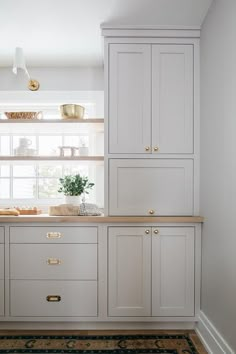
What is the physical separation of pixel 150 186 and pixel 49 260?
1.02 metres

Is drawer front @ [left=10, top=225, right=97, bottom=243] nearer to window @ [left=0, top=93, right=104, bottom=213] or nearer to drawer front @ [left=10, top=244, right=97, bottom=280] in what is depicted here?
drawer front @ [left=10, top=244, right=97, bottom=280]

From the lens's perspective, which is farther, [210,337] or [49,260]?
[49,260]

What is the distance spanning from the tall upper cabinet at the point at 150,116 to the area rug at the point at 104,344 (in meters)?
0.96

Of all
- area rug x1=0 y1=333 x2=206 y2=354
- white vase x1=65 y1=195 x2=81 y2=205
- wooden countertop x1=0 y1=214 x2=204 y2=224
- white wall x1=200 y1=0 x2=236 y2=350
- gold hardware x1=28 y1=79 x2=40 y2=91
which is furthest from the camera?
gold hardware x1=28 y1=79 x2=40 y2=91

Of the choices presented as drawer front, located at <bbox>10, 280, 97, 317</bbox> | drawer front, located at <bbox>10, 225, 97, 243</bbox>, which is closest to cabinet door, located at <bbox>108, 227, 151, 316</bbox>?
drawer front, located at <bbox>10, 280, 97, 317</bbox>

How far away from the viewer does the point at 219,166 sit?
2.11 m

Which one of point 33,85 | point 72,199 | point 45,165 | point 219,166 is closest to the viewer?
point 219,166

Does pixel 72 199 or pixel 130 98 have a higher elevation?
pixel 130 98

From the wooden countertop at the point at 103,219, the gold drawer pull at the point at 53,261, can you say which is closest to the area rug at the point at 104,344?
the gold drawer pull at the point at 53,261

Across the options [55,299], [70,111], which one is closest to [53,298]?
[55,299]

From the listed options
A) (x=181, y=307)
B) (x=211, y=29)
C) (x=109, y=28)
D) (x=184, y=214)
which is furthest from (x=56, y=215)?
(x=211, y=29)

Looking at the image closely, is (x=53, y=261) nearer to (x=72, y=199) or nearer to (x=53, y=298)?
(x=53, y=298)

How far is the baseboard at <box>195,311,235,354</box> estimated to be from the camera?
6.52 feet

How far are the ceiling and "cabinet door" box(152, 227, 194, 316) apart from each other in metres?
1.67
